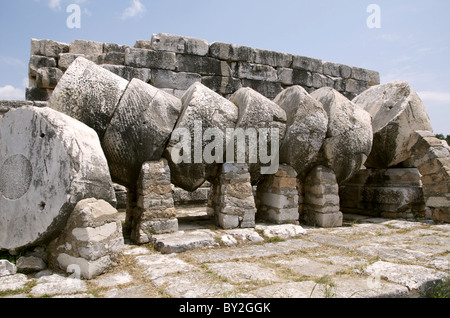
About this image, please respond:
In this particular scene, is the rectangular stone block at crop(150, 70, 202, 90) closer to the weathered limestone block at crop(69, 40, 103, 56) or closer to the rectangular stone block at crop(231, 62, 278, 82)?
the rectangular stone block at crop(231, 62, 278, 82)

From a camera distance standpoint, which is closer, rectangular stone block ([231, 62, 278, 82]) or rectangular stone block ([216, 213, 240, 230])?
rectangular stone block ([216, 213, 240, 230])

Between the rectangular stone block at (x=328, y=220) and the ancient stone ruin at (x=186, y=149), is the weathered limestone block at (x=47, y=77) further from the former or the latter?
the rectangular stone block at (x=328, y=220)

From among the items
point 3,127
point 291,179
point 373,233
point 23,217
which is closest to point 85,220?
point 23,217

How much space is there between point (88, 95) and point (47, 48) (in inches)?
163

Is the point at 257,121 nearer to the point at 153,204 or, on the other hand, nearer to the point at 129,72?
the point at 153,204

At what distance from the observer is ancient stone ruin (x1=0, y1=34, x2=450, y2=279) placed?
3.05 m

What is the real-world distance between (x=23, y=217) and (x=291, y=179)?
3340 mm

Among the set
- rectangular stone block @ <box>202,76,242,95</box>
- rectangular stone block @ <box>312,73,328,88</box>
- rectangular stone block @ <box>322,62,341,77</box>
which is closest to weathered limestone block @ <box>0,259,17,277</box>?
rectangular stone block @ <box>202,76,242,95</box>

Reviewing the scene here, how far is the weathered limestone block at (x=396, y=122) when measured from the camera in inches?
244

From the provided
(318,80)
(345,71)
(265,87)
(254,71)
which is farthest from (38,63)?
(345,71)

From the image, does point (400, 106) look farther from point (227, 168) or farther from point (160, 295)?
point (160, 295)

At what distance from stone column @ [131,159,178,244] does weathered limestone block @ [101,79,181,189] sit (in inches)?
5.8

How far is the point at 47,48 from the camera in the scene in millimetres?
7062

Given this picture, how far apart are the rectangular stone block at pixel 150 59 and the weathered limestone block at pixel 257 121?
3.14 meters
